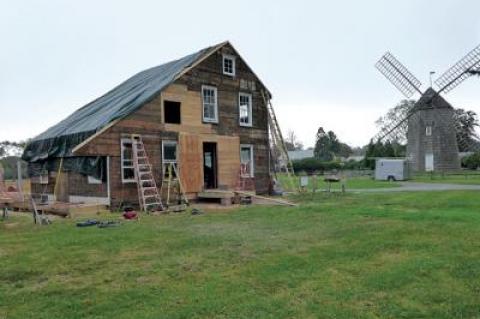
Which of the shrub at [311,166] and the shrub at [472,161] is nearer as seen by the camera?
the shrub at [472,161]

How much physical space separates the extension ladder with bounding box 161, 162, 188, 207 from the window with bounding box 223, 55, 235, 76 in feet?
17.1

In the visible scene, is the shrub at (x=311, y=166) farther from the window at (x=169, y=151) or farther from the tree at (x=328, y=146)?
the window at (x=169, y=151)

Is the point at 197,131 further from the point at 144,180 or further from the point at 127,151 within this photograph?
the point at 144,180

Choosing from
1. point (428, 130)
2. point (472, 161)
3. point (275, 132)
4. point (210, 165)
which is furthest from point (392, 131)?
point (210, 165)

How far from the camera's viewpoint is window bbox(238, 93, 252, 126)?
21.1m

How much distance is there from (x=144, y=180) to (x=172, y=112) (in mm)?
3869

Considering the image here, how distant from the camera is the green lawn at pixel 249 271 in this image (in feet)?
15.5


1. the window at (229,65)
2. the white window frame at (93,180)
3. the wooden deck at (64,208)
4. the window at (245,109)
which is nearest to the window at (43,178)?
the wooden deck at (64,208)

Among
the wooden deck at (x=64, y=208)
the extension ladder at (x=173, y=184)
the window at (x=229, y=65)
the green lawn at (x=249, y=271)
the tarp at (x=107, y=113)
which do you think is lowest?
the green lawn at (x=249, y=271)

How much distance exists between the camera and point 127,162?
54.0 feet

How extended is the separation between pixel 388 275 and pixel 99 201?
12.6 meters

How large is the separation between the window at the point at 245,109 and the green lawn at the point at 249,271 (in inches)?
430

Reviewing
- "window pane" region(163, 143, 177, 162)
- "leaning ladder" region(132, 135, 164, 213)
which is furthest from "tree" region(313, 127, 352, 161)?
"leaning ladder" region(132, 135, 164, 213)

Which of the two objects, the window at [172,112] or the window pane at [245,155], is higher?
the window at [172,112]
